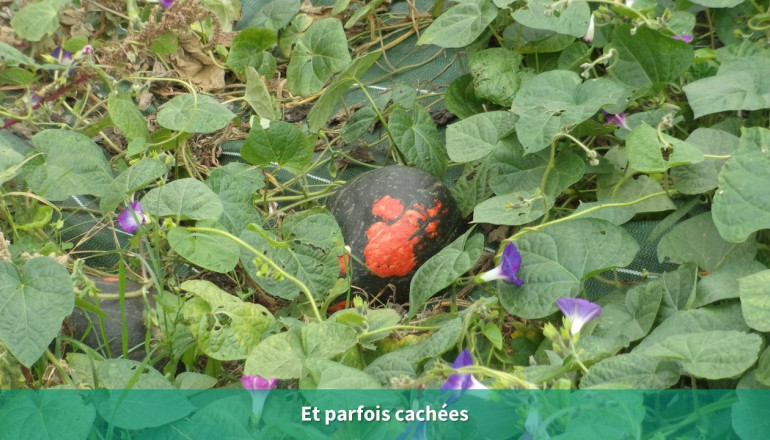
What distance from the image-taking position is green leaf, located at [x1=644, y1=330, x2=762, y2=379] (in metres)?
1.19

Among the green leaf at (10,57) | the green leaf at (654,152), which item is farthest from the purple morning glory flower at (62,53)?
the green leaf at (654,152)

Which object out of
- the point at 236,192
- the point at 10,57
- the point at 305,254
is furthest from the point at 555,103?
the point at 10,57

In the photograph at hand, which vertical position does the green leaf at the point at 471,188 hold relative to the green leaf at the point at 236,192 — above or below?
below

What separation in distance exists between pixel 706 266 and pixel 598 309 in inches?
10.0

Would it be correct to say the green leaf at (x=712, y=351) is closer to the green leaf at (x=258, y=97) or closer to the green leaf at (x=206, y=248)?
the green leaf at (x=206, y=248)

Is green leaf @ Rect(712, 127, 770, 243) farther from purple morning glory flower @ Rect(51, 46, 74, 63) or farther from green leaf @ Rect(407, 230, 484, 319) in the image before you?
purple morning glory flower @ Rect(51, 46, 74, 63)

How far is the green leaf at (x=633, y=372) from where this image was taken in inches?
49.5

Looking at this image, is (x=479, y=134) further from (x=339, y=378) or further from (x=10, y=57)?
(x=10, y=57)

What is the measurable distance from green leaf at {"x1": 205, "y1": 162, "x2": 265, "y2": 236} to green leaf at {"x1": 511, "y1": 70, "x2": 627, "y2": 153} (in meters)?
0.59

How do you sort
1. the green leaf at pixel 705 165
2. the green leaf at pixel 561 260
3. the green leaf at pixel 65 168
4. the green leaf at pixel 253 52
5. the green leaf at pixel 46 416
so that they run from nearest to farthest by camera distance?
the green leaf at pixel 46 416, the green leaf at pixel 561 260, the green leaf at pixel 705 165, the green leaf at pixel 65 168, the green leaf at pixel 253 52

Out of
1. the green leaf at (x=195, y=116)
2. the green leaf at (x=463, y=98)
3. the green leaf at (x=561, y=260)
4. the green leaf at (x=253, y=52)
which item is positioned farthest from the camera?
the green leaf at (x=253, y=52)

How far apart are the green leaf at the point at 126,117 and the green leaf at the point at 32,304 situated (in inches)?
21.6

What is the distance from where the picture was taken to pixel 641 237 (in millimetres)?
1884

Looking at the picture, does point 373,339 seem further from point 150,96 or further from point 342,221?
point 150,96
